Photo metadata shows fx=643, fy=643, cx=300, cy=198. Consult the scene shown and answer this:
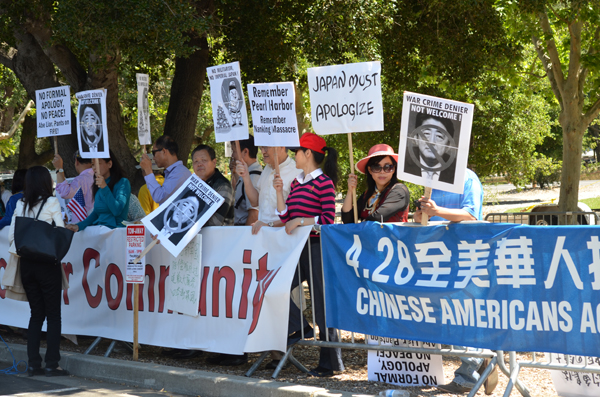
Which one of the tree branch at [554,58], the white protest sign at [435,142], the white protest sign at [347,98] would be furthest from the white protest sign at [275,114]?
the tree branch at [554,58]

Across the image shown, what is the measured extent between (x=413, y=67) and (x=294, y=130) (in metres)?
7.31

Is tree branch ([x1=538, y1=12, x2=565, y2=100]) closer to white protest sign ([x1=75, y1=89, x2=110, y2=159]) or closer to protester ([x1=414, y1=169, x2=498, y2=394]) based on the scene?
protester ([x1=414, y1=169, x2=498, y2=394])

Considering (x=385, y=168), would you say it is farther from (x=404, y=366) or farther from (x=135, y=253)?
(x=135, y=253)

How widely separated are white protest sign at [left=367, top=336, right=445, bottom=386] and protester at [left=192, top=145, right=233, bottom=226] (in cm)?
201

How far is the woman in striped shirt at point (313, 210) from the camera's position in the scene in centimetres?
580

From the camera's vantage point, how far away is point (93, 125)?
295 inches

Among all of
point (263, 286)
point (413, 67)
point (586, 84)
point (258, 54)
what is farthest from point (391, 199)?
point (586, 84)

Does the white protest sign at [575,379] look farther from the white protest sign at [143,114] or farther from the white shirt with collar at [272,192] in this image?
the white protest sign at [143,114]

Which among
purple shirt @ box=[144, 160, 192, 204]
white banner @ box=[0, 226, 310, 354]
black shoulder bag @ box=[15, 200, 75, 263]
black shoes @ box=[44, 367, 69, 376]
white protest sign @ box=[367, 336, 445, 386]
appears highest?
purple shirt @ box=[144, 160, 192, 204]

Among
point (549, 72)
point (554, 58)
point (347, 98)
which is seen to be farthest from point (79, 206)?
point (549, 72)

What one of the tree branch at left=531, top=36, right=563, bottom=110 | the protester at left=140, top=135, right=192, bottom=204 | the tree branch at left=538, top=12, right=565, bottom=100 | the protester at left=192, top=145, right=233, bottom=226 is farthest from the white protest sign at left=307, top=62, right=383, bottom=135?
the tree branch at left=531, top=36, right=563, bottom=110

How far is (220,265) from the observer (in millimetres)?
6230

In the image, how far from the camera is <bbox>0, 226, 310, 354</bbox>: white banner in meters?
5.75

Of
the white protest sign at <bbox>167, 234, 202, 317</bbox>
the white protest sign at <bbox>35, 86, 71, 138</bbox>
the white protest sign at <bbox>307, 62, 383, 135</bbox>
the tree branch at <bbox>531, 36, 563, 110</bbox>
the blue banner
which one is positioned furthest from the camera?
the tree branch at <bbox>531, 36, 563, 110</bbox>
